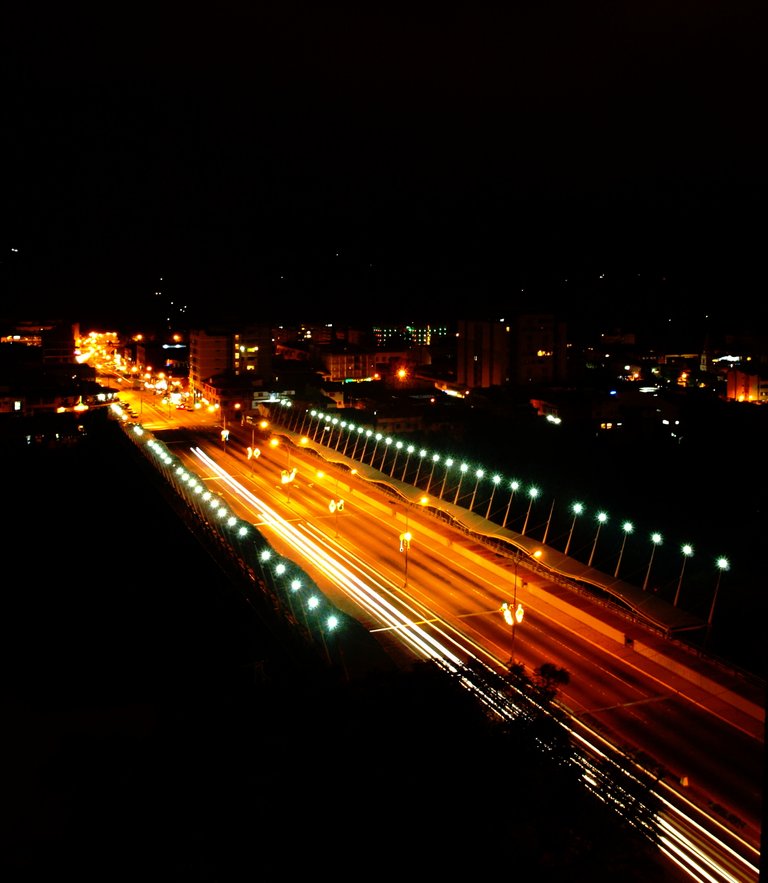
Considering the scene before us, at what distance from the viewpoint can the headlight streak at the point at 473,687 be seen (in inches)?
206

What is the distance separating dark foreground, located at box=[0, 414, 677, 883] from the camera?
→ 439cm

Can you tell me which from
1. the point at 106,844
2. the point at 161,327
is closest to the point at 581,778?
the point at 106,844

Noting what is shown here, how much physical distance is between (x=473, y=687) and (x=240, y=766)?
1926mm

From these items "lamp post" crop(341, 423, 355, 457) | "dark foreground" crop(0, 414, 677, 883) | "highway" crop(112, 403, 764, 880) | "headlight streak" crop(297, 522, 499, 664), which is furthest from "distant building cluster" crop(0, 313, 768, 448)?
"dark foreground" crop(0, 414, 677, 883)

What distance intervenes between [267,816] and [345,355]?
111 feet

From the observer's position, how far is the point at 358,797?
15.0 ft

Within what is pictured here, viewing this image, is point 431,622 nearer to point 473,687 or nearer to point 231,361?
point 473,687

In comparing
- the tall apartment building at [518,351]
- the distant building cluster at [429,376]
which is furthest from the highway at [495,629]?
the tall apartment building at [518,351]

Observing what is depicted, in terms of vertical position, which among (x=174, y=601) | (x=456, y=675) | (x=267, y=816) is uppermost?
(x=456, y=675)

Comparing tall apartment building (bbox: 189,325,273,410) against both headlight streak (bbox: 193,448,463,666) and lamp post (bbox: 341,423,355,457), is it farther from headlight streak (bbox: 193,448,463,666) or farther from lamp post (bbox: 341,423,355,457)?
headlight streak (bbox: 193,448,463,666)

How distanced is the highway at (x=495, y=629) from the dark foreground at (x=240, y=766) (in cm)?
120

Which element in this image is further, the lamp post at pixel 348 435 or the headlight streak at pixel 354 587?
the lamp post at pixel 348 435

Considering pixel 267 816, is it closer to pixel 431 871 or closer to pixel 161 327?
pixel 431 871

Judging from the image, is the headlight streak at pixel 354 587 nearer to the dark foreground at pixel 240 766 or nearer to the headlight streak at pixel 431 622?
the headlight streak at pixel 431 622
